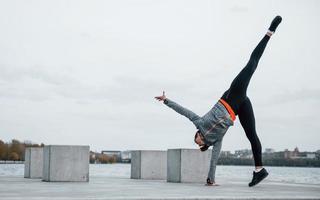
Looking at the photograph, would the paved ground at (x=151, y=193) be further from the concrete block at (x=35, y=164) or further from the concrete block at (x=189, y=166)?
the concrete block at (x=35, y=164)

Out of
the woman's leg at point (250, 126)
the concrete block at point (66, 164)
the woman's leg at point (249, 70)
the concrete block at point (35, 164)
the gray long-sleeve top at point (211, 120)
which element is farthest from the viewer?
the concrete block at point (35, 164)

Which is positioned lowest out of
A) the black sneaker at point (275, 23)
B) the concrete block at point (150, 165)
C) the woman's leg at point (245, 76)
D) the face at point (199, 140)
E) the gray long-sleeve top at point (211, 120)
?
the concrete block at point (150, 165)

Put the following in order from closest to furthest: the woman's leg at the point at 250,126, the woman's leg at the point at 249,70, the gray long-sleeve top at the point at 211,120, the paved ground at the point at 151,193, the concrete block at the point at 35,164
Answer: the paved ground at the point at 151,193
the woman's leg at the point at 249,70
the gray long-sleeve top at the point at 211,120
the woman's leg at the point at 250,126
the concrete block at the point at 35,164

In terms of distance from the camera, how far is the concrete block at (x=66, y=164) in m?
15.9

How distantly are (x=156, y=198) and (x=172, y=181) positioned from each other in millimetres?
8681

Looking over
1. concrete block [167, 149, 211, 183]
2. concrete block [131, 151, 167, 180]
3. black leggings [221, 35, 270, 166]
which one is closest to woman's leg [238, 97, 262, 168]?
black leggings [221, 35, 270, 166]

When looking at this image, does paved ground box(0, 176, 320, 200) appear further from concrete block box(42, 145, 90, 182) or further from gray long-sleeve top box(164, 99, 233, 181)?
concrete block box(42, 145, 90, 182)

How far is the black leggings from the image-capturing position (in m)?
10.0

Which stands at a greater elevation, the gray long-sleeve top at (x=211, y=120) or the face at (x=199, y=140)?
the gray long-sleeve top at (x=211, y=120)

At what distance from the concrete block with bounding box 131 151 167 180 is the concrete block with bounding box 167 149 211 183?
301 centimetres

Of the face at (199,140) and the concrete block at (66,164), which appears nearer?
the face at (199,140)

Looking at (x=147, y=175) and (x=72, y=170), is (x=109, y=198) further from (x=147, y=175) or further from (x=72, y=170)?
(x=147, y=175)

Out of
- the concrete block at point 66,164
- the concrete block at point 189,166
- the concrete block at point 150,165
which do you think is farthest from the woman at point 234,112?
the concrete block at point 150,165

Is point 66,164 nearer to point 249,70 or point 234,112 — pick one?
point 234,112
